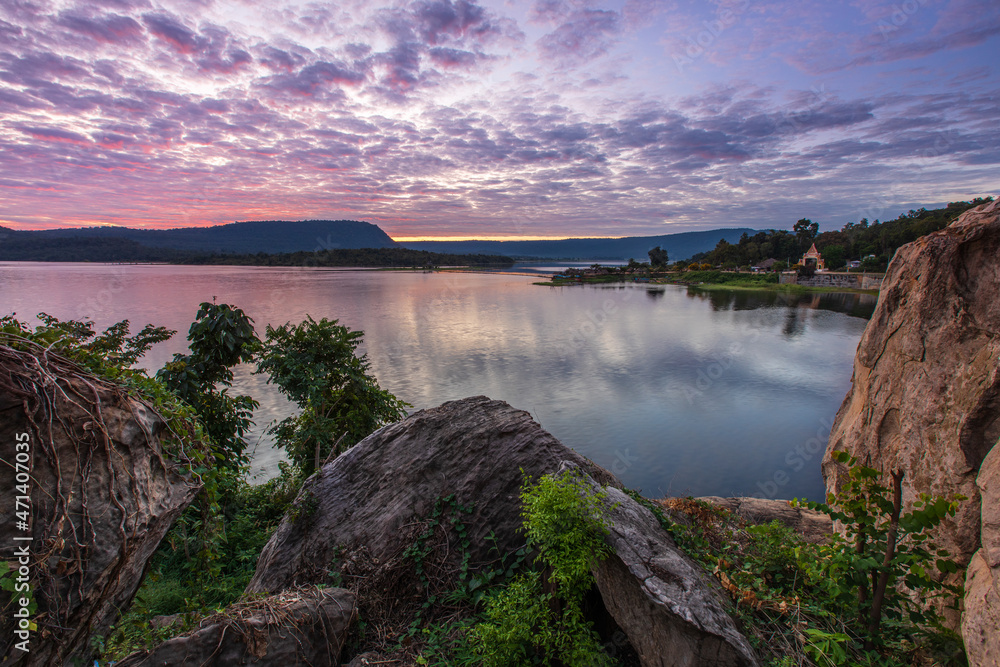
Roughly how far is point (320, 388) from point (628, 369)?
877 inches

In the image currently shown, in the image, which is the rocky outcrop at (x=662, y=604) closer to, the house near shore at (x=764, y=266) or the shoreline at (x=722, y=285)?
the shoreline at (x=722, y=285)

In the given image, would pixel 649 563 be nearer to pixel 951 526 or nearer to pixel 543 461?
pixel 543 461

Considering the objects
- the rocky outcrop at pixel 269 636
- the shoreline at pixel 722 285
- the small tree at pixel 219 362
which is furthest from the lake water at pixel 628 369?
the shoreline at pixel 722 285

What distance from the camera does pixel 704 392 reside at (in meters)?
23.4

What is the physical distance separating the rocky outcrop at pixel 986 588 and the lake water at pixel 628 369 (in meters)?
10.5

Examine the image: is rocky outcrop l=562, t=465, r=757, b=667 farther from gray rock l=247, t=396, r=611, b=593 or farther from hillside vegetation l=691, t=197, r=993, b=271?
hillside vegetation l=691, t=197, r=993, b=271

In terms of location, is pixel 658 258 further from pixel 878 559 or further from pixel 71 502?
pixel 71 502

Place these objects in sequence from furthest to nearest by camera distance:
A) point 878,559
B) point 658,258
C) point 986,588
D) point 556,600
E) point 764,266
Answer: point 658,258 < point 764,266 < point 556,600 < point 878,559 < point 986,588

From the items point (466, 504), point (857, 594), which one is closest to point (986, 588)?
point (857, 594)

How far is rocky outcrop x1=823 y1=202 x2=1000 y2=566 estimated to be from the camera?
4580mm

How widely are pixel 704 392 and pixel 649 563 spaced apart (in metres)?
21.6

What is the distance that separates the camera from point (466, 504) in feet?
19.7

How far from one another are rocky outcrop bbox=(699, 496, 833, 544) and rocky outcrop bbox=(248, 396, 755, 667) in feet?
17.3

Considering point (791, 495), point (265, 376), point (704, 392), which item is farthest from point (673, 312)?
point (265, 376)
